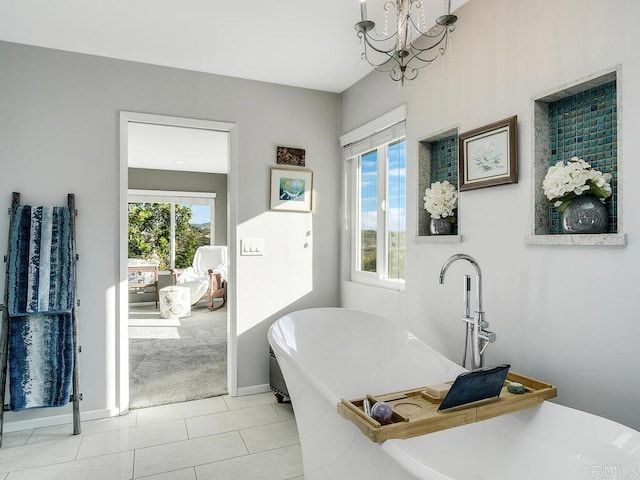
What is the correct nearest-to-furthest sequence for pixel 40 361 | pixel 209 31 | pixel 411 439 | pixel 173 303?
pixel 411 439, pixel 209 31, pixel 40 361, pixel 173 303

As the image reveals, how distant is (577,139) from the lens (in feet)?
5.65

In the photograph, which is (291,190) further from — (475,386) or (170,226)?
(170,226)

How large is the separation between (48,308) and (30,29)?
5.48 feet

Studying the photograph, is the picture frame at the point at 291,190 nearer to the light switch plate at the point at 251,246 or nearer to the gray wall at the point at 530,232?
the light switch plate at the point at 251,246

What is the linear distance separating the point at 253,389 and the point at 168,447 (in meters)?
0.91

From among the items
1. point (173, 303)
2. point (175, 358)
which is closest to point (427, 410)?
point (175, 358)

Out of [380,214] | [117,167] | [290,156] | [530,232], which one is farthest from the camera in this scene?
[290,156]

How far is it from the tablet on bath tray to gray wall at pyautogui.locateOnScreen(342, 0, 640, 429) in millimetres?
372

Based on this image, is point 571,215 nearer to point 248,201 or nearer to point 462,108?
point 462,108

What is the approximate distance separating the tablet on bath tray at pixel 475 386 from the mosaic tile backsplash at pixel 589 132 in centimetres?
71

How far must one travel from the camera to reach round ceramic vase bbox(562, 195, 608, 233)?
1.55 m

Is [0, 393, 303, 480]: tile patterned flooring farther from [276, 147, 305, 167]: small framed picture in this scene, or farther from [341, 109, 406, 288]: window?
[276, 147, 305, 167]: small framed picture

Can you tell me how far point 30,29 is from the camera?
2.45 meters

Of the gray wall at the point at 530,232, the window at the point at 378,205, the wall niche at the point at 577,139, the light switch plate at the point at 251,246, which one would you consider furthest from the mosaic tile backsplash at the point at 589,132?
the light switch plate at the point at 251,246
